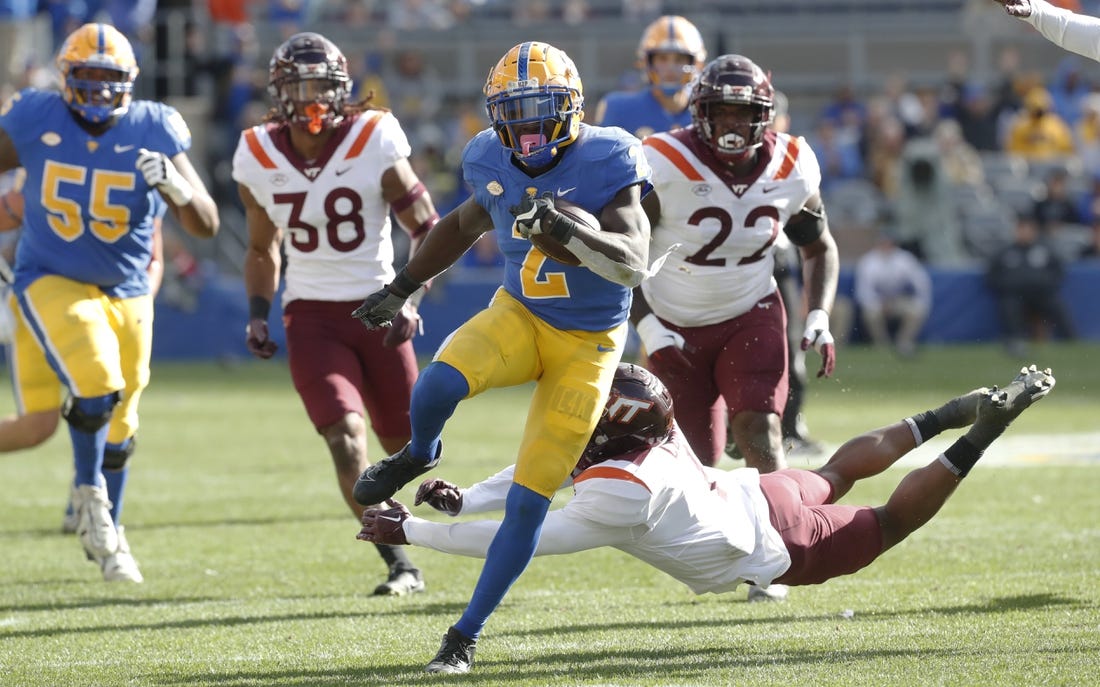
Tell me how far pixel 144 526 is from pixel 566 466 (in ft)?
12.3

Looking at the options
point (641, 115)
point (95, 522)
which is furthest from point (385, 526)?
point (641, 115)

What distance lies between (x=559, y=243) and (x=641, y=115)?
3.48m

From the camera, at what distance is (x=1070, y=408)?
11.8 meters

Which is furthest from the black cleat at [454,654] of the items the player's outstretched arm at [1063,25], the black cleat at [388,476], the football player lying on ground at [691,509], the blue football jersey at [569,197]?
the player's outstretched arm at [1063,25]

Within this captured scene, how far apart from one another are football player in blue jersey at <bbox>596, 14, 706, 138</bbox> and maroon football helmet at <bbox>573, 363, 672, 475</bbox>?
3.17m

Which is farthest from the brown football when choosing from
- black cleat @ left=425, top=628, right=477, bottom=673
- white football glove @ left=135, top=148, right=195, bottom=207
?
white football glove @ left=135, top=148, right=195, bottom=207

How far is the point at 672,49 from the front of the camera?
7742 millimetres

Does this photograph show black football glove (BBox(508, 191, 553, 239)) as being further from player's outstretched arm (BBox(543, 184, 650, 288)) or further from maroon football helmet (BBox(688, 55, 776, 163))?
maroon football helmet (BBox(688, 55, 776, 163))

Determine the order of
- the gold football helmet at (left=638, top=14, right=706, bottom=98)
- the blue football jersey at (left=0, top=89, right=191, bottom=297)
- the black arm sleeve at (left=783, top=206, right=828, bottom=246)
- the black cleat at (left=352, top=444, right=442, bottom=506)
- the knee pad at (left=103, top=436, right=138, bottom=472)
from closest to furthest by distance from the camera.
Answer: the black cleat at (left=352, top=444, right=442, bottom=506) → the black arm sleeve at (left=783, top=206, right=828, bottom=246) → the blue football jersey at (left=0, top=89, right=191, bottom=297) → the knee pad at (left=103, top=436, right=138, bottom=472) → the gold football helmet at (left=638, top=14, right=706, bottom=98)

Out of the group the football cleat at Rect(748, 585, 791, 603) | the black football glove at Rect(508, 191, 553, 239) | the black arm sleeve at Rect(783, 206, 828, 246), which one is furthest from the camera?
the black arm sleeve at Rect(783, 206, 828, 246)

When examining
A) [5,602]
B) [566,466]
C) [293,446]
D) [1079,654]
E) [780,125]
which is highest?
[780,125]

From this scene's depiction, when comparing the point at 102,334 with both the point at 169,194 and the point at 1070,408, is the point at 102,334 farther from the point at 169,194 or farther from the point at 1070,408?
the point at 1070,408

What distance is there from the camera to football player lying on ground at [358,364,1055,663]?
448cm

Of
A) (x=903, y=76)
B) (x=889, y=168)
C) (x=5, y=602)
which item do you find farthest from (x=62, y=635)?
(x=903, y=76)
